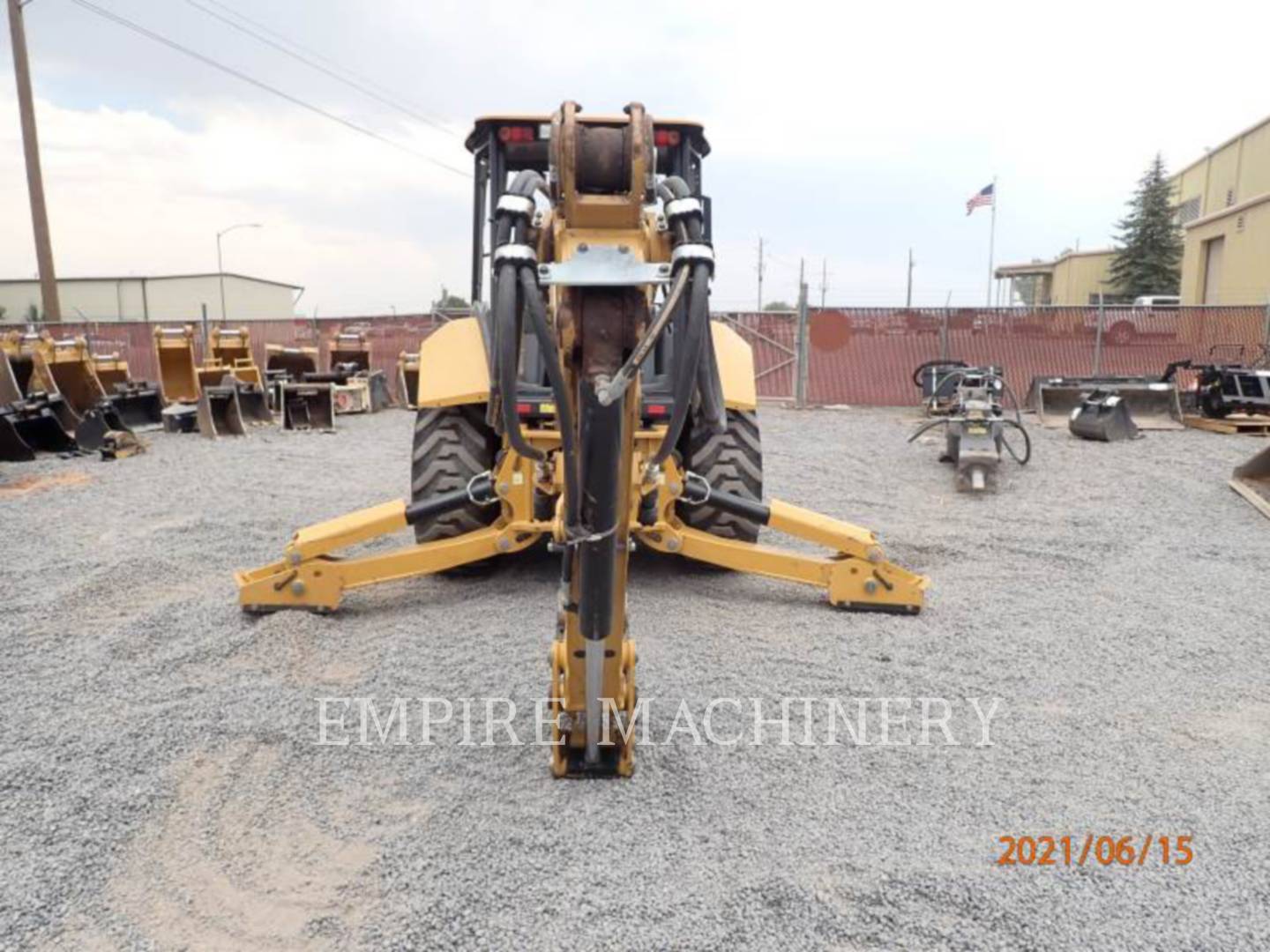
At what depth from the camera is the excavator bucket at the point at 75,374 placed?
39.0 ft

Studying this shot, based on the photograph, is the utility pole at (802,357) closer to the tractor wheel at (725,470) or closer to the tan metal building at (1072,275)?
the tractor wheel at (725,470)

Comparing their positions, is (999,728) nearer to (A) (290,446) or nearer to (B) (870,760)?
(B) (870,760)

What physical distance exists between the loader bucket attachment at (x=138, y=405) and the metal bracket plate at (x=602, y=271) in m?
11.3

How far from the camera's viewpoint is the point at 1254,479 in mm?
7852

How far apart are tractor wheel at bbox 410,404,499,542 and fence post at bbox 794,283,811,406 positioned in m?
11.4

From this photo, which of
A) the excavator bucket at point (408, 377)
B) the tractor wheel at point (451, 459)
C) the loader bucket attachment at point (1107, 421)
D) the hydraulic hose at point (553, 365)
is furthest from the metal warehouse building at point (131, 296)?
the hydraulic hose at point (553, 365)

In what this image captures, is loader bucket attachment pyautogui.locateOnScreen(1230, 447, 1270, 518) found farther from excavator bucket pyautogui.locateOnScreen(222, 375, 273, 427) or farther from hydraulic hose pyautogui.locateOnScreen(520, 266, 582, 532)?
excavator bucket pyautogui.locateOnScreen(222, 375, 273, 427)

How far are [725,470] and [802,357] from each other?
11.4 metres

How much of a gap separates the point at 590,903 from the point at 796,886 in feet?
1.74

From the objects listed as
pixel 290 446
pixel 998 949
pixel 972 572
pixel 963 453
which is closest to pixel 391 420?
pixel 290 446

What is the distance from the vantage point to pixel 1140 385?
12078 millimetres

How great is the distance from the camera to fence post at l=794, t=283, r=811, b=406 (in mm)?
16031

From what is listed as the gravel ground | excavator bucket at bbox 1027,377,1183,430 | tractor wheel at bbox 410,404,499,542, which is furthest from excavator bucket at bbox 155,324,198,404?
excavator bucket at bbox 1027,377,1183,430
